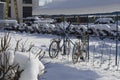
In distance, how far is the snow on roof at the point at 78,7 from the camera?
12.6m

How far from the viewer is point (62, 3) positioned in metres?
16.1

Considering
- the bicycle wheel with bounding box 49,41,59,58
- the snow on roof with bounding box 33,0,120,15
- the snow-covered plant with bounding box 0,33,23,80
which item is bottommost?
the bicycle wheel with bounding box 49,41,59,58

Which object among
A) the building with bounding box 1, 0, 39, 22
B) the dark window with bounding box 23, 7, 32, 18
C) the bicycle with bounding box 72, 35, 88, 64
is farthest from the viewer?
the dark window with bounding box 23, 7, 32, 18

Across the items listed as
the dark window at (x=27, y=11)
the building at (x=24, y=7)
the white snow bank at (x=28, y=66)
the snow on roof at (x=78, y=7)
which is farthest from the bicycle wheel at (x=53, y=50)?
the dark window at (x=27, y=11)

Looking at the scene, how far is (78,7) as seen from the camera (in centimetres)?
1429

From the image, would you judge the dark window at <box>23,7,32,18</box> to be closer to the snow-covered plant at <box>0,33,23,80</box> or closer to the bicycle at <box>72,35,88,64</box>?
the bicycle at <box>72,35,88,64</box>

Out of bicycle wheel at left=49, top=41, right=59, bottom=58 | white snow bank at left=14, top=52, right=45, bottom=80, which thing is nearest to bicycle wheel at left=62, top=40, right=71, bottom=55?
bicycle wheel at left=49, top=41, right=59, bottom=58

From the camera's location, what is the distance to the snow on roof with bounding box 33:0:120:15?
1264cm

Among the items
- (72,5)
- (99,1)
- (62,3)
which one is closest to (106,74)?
(99,1)

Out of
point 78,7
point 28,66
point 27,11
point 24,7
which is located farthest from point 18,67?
point 24,7

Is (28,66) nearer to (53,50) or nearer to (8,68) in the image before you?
(8,68)

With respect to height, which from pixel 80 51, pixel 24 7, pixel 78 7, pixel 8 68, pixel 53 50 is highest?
pixel 78 7

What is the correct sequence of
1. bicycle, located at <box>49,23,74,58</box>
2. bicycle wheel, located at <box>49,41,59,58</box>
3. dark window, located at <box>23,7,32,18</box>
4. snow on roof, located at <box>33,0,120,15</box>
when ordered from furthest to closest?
dark window, located at <box>23,7,32,18</box>, bicycle, located at <box>49,23,74,58</box>, bicycle wheel, located at <box>49,41,59,58</box>, snow on roof, located at <box>33,0,120,15</box>

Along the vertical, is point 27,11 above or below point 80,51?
above
